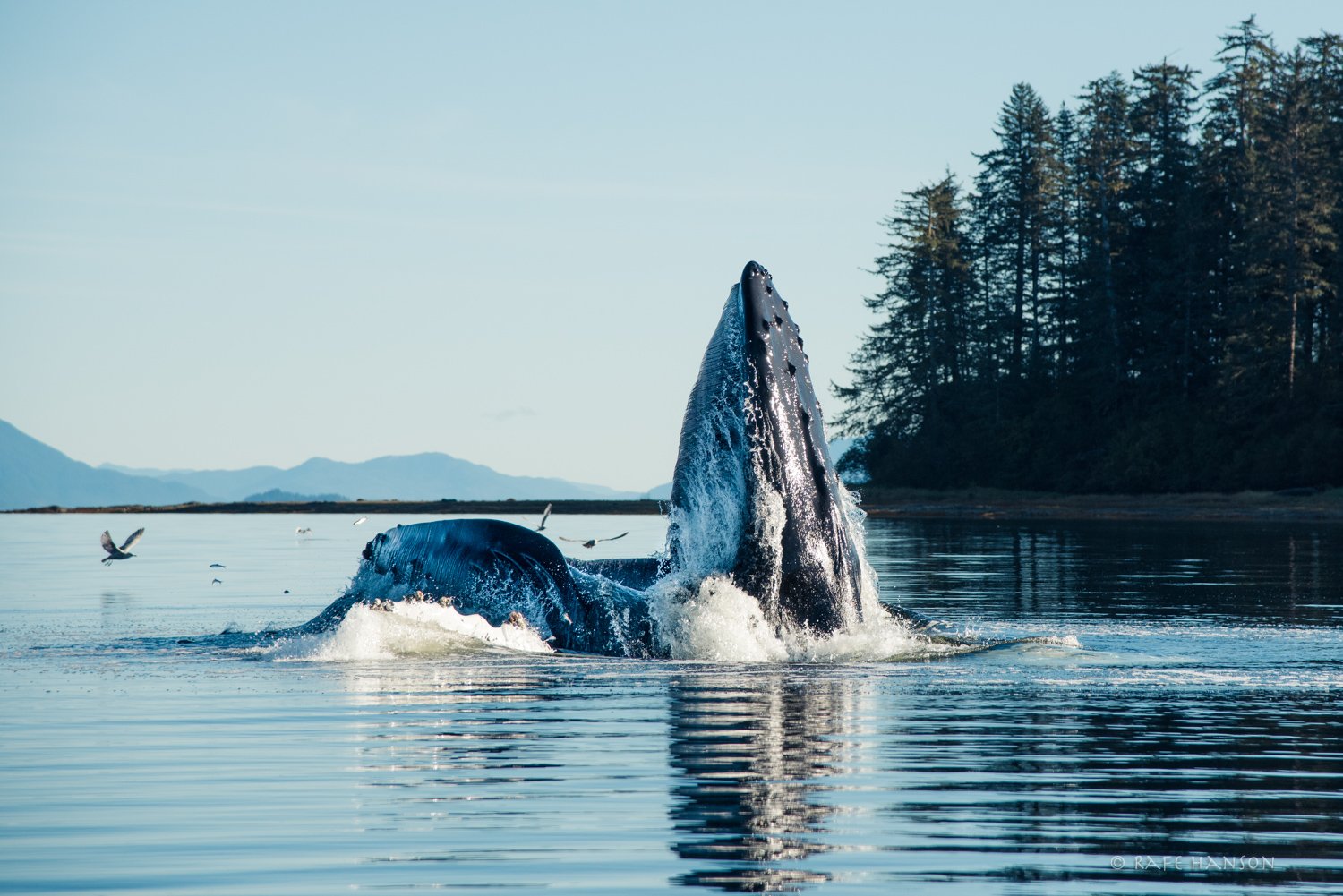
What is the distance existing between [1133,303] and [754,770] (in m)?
71.0

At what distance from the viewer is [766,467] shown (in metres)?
10.2

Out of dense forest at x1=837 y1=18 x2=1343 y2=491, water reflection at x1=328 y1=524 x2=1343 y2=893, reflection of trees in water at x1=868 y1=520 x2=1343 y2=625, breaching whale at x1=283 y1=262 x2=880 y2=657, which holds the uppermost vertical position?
dense forest at x1=837 y1=18 x2=1343 y2=491

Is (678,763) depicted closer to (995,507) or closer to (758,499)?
(758,499)

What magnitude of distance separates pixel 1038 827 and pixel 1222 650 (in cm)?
751

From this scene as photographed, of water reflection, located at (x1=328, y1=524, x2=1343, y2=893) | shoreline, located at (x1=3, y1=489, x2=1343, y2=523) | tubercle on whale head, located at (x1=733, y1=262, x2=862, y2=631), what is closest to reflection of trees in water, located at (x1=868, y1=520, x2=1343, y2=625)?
water reflection, located at (x1=328, y1=524, x2=1343, y2=893)

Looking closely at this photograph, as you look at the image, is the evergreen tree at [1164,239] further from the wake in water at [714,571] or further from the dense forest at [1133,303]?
the wake in water at [714,571]

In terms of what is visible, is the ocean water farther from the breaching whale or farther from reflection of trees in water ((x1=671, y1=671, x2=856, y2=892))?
the breaching whale

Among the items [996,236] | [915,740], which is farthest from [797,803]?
[996,236]

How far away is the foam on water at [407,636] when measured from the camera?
12305 mm

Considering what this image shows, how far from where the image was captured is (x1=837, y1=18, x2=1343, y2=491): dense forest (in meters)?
62.8

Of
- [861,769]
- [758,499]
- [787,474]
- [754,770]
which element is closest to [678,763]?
[754,770]

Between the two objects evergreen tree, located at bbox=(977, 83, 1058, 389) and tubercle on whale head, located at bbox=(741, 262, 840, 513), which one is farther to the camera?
evergreen tree, located at bbox=(977, 83, 1058, 389)

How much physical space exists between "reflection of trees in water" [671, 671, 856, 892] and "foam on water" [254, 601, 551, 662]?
6.31ft

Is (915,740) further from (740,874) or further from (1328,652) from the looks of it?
(1328,652)
